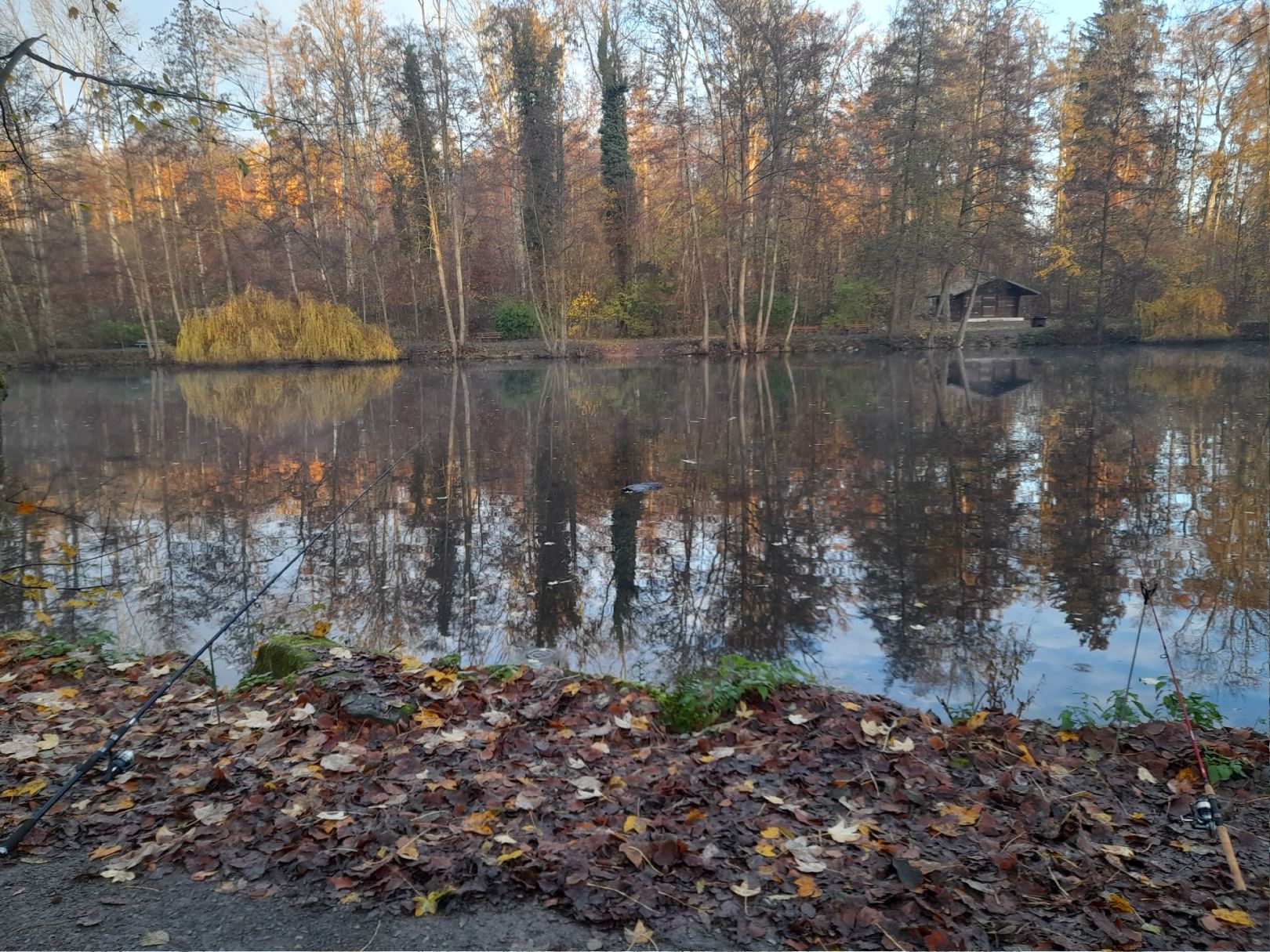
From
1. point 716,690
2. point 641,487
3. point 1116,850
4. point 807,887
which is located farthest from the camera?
point 641,487

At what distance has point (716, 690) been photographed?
479 cm

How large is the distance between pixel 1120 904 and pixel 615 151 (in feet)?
141

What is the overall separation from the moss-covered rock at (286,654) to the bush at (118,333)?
3701 centimetres

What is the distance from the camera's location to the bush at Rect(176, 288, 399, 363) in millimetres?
32875

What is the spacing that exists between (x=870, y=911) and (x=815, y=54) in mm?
35304

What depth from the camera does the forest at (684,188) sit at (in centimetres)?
3391

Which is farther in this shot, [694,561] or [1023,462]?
[1023,462]

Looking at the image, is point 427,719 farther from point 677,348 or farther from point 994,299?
point 994,299

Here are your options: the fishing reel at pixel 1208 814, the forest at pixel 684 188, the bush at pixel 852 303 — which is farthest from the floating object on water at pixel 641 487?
the bush at pixel 852 303

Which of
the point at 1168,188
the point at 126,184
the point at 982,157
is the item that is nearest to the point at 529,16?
the point at 126,184

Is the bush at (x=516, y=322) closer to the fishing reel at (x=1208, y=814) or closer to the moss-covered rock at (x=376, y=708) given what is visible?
the moss-covered rock at (x=376, y=708)

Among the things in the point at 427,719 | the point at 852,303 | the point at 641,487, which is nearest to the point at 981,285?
the point at 852,303

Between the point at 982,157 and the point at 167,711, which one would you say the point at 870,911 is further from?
the point at 982,157

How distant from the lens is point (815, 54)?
32.7m
